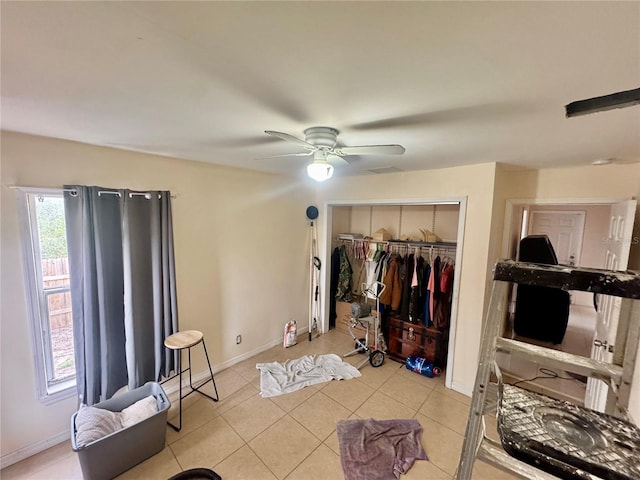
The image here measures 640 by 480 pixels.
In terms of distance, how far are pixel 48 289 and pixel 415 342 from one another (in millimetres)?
3654

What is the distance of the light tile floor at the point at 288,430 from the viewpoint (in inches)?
75.5

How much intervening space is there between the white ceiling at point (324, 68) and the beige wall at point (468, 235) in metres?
0.90

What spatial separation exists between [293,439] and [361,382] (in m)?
1.04

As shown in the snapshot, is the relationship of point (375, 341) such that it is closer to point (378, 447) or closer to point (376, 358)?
point (376, 358)

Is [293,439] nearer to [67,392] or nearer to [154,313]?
[154,313]

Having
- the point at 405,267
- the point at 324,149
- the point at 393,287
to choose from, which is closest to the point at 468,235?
the point at 405,267

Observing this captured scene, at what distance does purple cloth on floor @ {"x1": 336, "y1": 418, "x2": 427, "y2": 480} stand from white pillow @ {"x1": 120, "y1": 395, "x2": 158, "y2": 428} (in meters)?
1.52

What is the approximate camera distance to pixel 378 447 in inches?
83.0

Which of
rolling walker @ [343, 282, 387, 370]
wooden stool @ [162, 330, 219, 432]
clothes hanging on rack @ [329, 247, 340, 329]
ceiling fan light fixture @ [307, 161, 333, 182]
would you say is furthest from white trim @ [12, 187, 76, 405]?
clothes hanging on rack @ [329, 247, 340, 329]

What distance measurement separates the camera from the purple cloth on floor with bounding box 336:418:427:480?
75.7 inches

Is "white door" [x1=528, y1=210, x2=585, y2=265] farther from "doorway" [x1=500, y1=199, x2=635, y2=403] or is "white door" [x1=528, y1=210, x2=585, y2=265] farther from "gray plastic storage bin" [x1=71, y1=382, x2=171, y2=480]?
"gray plastic storage bin" [x1=71, y1=382, x2=171, y2=480]

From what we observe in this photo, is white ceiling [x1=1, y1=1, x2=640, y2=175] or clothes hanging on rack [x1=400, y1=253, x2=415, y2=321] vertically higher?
white ceiling [x1=1, y1=1, x2=640, y2=175]

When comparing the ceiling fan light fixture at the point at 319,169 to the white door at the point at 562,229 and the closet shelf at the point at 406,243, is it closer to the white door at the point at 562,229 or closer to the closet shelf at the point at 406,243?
the closet shelf at the point at 406,243

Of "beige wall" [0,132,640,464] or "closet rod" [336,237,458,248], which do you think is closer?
"beige wall" [0,132,640,464]
